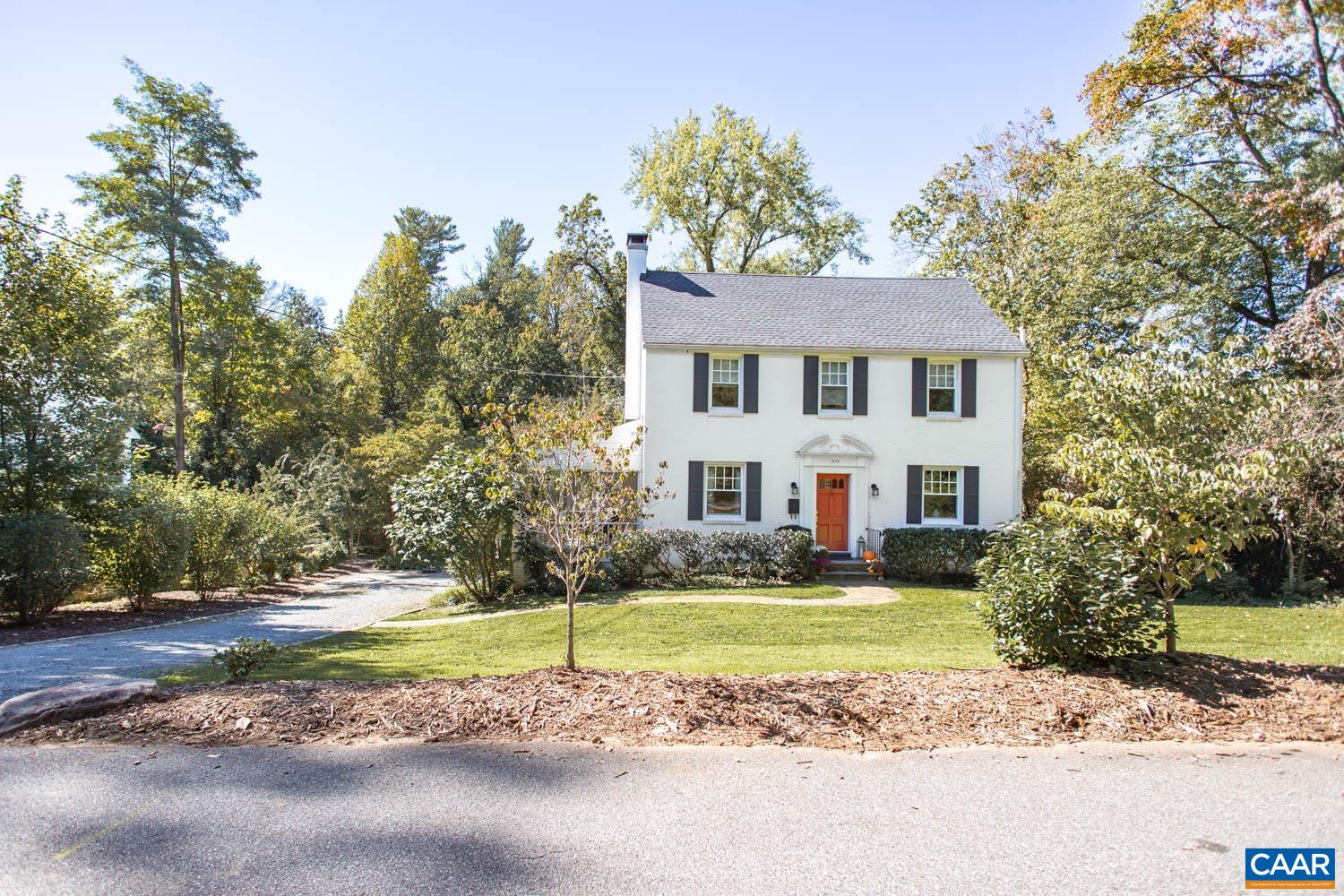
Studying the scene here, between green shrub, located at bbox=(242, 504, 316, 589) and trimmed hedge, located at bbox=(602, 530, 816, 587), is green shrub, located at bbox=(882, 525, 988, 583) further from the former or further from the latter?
green shrub, located at bbox=(242, 504, 316, 589)

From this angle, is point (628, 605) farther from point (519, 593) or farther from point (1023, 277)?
point (1023, 277)

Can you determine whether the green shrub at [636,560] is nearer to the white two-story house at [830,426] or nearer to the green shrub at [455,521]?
the white two-story house at [830,426]

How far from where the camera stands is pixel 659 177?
33.0 metres

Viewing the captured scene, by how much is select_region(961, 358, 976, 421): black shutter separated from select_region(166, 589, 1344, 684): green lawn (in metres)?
5.15

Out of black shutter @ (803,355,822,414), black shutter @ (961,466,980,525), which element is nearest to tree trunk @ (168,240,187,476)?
black shutter @ (803,355,822,414)

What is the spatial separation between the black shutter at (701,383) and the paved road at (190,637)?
7.53 meters

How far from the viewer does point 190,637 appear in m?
11.4

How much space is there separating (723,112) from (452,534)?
1009 inches

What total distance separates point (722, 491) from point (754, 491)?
74 cm

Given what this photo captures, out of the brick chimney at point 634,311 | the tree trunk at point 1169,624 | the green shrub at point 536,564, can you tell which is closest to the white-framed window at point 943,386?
the brick chimney at point 634,311

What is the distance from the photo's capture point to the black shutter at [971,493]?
1856 cm

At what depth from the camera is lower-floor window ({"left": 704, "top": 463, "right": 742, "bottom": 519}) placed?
18.3m

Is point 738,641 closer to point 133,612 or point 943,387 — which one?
point 943,387

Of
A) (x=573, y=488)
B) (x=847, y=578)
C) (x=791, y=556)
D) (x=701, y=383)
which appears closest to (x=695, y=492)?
(x=701, y=383)
